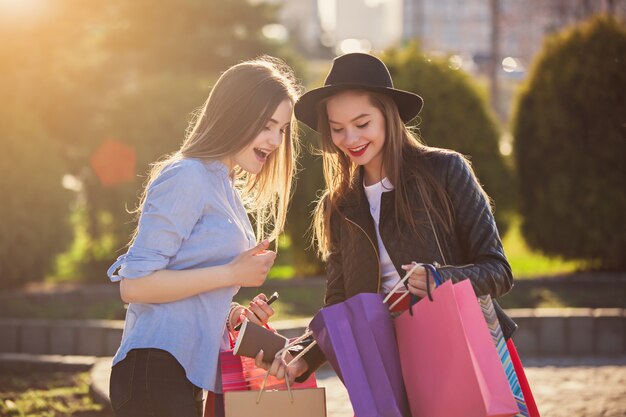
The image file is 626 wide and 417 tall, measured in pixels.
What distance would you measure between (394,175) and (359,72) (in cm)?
39

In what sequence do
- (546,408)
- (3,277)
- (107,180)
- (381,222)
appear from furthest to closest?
1. (107,180)
2. (3,277)
3. (546,408)
4. (381,222)

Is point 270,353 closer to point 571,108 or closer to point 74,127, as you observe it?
point 571,108

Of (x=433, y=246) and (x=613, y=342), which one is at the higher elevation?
(x=433, y=246)

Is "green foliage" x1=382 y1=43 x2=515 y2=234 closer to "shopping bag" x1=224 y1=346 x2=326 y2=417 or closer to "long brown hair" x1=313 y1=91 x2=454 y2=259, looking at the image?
"long brown hair" x1=313 y1=91 x2=454 y2=259

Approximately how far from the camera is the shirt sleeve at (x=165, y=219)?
10.1ft

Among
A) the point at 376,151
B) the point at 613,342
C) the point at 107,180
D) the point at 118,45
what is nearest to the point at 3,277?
the point at 107,180

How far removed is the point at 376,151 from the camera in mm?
3605

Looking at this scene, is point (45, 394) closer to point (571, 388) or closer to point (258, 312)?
point (571, 388)

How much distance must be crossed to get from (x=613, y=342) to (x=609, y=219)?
12.7ft

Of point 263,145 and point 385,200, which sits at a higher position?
point 263,145

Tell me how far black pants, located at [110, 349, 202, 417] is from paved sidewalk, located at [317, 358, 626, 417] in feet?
10.5

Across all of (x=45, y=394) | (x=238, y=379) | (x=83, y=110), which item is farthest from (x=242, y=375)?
(x=83, y=110)

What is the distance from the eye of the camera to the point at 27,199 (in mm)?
11648

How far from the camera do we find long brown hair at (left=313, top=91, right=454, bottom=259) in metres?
3.47
